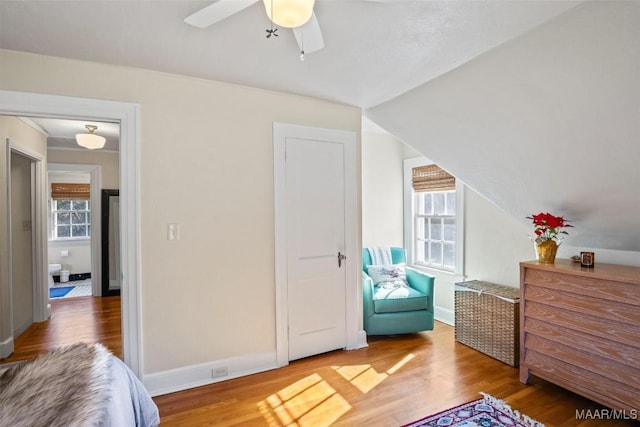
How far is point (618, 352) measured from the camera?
82.0 inches

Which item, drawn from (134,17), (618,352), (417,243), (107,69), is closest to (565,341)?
(618,352)

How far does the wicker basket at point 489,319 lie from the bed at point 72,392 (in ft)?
9.09

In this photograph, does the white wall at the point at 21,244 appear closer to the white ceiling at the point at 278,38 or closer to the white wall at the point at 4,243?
the white wall at the point at 4,243

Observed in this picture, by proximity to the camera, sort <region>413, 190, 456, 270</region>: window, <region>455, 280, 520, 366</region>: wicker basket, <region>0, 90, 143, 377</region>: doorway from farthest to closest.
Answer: <region>413, 190, 456, 270</region>: window < <region>455, 280, 520, 366</region>: wicker basket < <region>0, 90, 143, 377</region>: doorway

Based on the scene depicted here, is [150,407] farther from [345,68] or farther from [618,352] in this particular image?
[618,352]

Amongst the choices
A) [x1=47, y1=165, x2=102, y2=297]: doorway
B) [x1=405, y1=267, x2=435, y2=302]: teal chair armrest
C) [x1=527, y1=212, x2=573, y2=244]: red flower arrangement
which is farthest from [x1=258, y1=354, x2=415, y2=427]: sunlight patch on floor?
[x1=47, y1=165, x2=102, y2=297]: doorway

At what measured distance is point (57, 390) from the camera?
135 cm

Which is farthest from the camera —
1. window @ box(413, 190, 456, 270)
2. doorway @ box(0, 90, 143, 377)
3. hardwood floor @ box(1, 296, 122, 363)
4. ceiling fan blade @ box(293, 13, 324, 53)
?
window @ box(413, 190, 456, 270)

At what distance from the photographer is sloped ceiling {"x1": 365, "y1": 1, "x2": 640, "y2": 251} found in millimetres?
1722

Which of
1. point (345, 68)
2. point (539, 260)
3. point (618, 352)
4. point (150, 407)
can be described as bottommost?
point (150, 407)

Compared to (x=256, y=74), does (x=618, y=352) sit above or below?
below

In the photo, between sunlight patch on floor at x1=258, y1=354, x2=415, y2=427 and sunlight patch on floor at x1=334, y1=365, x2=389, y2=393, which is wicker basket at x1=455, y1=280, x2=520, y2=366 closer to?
sunlight patch on floor at x1=258, y1=354, x2=415, y2=427

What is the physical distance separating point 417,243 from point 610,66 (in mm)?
3066

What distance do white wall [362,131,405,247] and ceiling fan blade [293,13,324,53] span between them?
2.87 m
